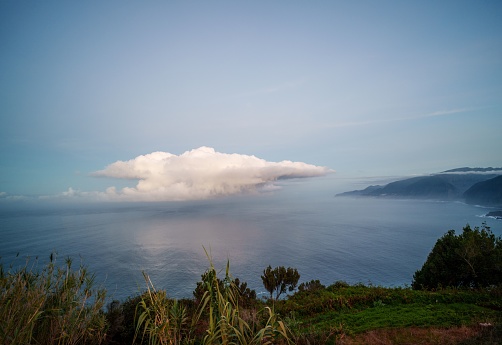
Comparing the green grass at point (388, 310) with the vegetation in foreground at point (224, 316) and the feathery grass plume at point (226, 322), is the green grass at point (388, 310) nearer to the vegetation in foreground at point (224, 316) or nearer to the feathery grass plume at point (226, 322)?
the vegetation in foreground at point (224, 316)

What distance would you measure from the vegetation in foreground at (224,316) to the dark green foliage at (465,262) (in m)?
7.52

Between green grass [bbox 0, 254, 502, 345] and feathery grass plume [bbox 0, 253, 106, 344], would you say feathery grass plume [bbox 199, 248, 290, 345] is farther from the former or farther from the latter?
feathery grass plume [bbox 0, 253, 106, 344]

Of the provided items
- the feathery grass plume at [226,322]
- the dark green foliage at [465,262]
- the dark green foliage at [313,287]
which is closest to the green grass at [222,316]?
the feathery grass plume at [226,322]

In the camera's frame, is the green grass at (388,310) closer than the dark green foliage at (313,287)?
Yes

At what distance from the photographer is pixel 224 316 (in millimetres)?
3900

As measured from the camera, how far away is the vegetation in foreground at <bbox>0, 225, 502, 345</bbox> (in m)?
4.11

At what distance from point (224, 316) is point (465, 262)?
20565mm

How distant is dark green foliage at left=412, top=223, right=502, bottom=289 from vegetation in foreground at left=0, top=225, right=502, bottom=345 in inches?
296

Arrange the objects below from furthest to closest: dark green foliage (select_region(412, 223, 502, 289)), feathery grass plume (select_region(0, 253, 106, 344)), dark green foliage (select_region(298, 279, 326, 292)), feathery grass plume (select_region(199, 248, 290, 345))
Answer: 1. dark green foliage (select_region(412, 223, 502, 289))
2. dark green foliage (select_region(298, 279, 326, 292))
3. feathery grass plume (select_region(0, 253, 106, 344))
4. feathery grass plume (select_region(199, 248, 290, 345))

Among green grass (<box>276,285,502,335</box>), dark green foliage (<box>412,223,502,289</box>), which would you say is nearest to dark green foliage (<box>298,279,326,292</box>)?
green grass (<box>276,285,502,335</box>)

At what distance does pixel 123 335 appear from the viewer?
7.76 meters

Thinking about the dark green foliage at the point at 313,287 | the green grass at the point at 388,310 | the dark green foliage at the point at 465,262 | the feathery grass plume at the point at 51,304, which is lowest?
the dark green foliage at the point at 313,287

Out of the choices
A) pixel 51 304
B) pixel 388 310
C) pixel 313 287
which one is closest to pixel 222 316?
pixel 51 304

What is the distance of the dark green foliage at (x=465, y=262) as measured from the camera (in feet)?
53.6
